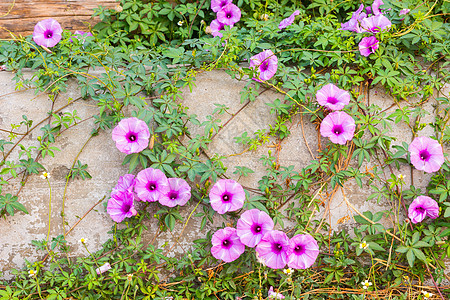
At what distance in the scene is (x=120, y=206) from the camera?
208 cm

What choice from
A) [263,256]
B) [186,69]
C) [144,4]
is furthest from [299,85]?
[144,4]

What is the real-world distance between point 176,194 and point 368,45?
153cm

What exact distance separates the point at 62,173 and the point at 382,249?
1930 mm

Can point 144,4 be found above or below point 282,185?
above

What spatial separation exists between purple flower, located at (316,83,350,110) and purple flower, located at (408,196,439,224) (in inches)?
26.9

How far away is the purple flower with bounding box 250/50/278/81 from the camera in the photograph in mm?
2307

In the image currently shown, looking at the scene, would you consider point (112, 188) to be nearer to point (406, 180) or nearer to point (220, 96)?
point (220, 96)

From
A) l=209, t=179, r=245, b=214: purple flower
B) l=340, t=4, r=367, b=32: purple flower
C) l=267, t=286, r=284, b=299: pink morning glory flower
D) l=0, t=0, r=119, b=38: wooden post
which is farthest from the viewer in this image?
l=0, t=0, r=119, b=38: wooden post

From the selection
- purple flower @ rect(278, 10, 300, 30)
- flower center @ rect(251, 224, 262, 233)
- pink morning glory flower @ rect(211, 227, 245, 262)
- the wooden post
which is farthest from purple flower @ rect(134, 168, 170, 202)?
the wooden post

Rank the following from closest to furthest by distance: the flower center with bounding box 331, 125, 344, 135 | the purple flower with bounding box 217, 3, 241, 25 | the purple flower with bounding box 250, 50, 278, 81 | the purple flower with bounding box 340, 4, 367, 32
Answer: the flower center with bounding box 331, 125, 344, 135 → the purple flower with bounding box 250, 50, 278, 81 → the purple flower with bounding box 340, 4, 367, 32 → the purple flower with bounding box 217, 3, 241, 25

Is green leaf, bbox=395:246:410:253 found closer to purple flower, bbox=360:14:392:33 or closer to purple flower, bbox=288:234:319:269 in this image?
purple flower, bbox=288:234:319:269

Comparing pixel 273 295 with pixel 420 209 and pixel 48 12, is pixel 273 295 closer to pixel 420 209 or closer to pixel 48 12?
pixel 420 209

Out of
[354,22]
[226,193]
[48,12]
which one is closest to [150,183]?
[226,193]

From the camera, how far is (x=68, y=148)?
2.29 m
